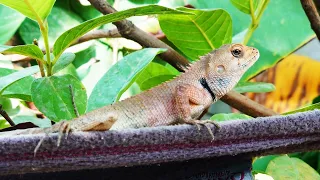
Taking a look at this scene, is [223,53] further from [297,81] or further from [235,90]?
[297,81]

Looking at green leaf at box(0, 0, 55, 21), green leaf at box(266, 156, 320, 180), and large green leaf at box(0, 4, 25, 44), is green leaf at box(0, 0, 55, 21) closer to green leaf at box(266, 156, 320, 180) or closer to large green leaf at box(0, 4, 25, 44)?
green leaf at box(266, 156, 320, 180)

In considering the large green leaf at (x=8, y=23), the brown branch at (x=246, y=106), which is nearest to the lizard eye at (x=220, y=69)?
the brown branch at (x=246, y=106)

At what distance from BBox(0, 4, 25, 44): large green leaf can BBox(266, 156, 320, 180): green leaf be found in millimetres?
674

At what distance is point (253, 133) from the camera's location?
0.50m

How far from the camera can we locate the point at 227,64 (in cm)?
94

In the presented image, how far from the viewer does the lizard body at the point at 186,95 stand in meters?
0.79

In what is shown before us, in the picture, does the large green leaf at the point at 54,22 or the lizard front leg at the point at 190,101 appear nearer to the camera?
the lizard front leg at the point at 190,101

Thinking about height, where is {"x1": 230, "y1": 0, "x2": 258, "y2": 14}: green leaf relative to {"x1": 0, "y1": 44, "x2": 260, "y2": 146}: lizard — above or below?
above

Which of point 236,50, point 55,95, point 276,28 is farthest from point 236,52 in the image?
point 276,28

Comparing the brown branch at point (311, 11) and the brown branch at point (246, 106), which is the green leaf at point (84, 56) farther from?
the brown branch at point (311, 11)

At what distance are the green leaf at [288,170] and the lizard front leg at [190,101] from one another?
0.46 ft

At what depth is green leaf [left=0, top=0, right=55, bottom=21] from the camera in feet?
2.27

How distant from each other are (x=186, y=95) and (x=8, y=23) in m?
0.58

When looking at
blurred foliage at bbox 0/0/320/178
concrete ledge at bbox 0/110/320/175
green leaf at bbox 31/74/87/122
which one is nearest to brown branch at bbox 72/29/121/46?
blurred foliage at bbox 0/0/320/178
